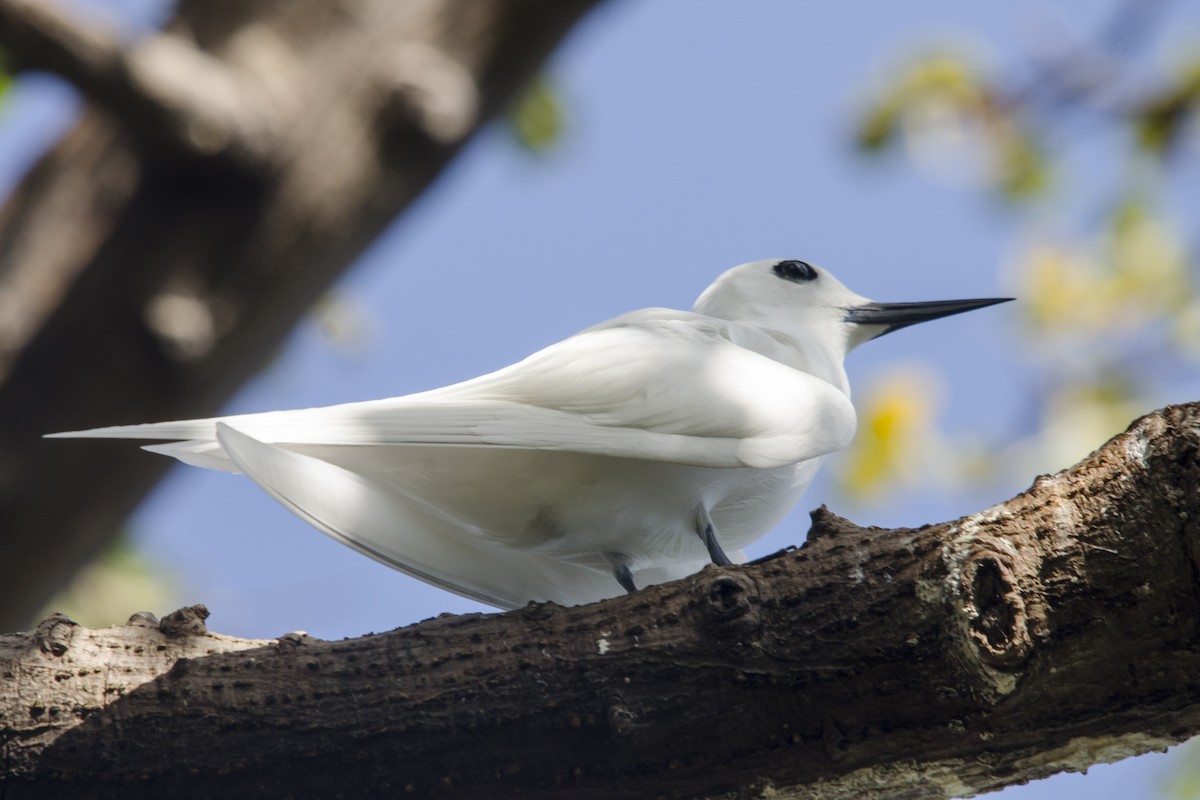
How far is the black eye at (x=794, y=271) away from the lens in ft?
19.2

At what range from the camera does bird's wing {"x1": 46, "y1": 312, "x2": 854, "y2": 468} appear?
3646mm

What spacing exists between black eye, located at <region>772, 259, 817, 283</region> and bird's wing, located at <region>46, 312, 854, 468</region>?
54.6 inches

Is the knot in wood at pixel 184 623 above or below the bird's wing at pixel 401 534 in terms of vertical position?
below

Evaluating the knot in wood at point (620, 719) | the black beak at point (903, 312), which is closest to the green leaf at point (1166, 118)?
the black beak at point (903, 312)

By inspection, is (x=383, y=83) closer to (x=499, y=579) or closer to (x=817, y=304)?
(x=499, y=579)

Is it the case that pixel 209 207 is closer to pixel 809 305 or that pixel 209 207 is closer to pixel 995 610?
pixel 995 610

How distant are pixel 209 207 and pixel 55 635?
1.51m

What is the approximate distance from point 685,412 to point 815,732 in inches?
52.8

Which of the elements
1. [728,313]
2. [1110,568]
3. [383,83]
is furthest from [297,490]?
[728,313]

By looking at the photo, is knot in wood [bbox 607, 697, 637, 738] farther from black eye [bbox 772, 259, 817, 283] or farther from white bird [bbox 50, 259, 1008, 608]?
black eye [bbox 772, 259, 817, 283]

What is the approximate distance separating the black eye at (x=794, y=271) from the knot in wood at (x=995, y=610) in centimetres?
322

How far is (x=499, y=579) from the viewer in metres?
4.16

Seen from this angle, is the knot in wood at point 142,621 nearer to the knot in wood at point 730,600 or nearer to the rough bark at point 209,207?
the rough bark at point 209,207

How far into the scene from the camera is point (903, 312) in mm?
5758
